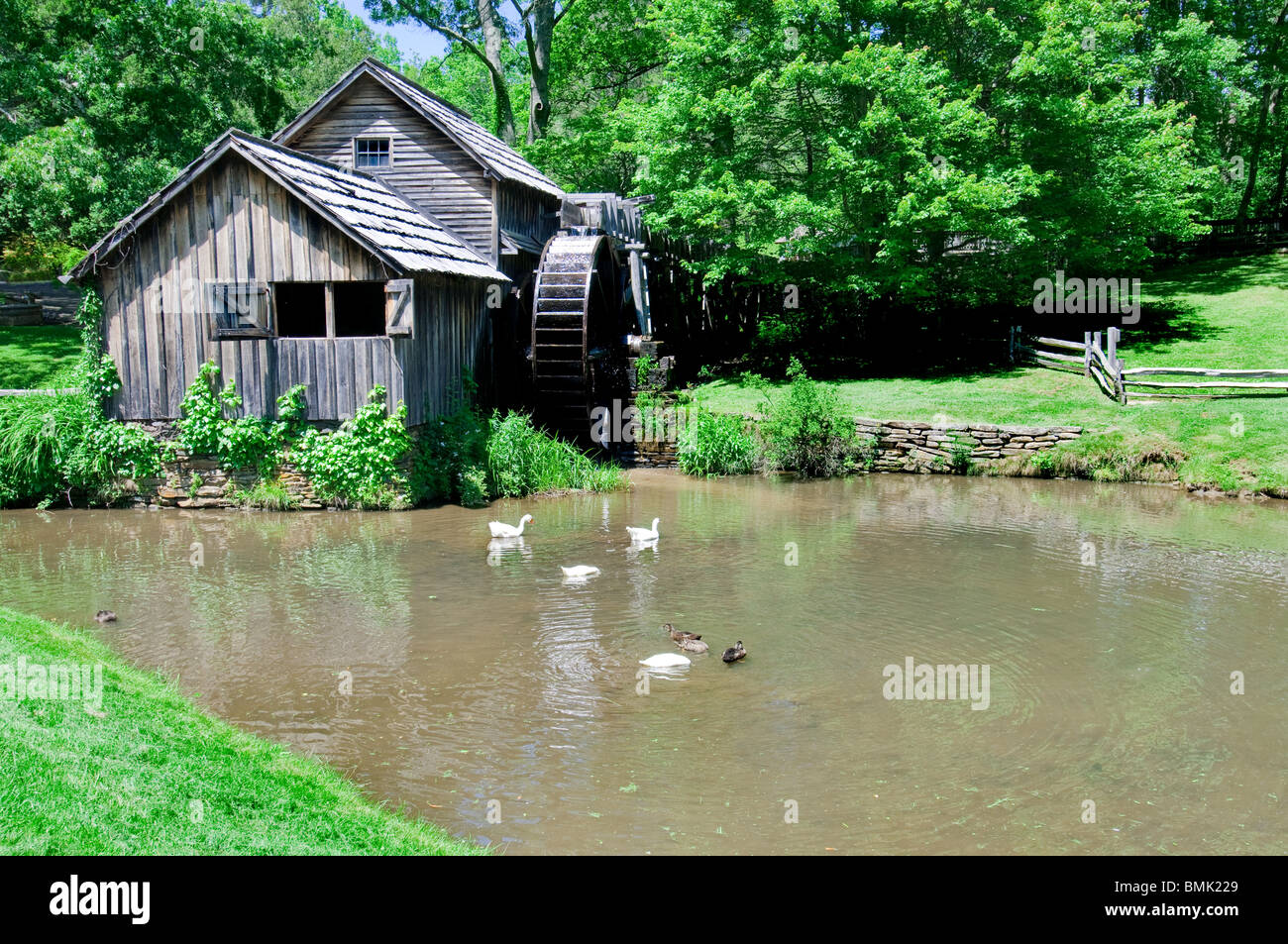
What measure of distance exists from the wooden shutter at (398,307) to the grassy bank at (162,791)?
8140 mm

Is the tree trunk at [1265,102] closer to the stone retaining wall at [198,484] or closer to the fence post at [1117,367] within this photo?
the fence post at [1117,367]

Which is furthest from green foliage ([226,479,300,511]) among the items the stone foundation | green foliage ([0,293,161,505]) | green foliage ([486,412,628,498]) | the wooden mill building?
green foliage ([486,412,628,498])

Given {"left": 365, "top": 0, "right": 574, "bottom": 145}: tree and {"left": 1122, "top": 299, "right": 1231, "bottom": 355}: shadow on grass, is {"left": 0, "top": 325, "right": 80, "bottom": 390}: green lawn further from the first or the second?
{"left": 1122, "top": 299, "right": 1231, "bottom": 355}: shadow on grass

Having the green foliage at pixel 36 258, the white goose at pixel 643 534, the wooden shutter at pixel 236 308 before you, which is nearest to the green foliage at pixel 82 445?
the wooden shutter at pixel 236 308

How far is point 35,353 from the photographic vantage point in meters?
23.1

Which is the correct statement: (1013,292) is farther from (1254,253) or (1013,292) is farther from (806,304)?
(1254,253)

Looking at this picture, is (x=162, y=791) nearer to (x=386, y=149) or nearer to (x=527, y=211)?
(x=386, y=149)

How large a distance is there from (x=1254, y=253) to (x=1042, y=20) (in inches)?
581

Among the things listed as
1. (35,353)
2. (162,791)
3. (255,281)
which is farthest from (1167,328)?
(35,353)

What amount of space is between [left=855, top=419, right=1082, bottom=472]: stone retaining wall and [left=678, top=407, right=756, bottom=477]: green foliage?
6.63 feet

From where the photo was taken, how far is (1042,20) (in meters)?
22.5

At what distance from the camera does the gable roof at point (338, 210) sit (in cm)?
1390

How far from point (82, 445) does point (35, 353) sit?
34.1 ft
